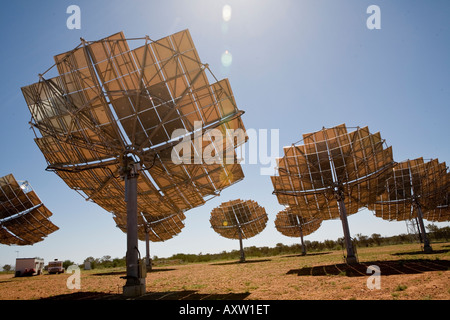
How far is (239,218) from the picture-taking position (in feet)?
165

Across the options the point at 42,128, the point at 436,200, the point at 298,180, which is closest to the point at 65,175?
the point at 42,128

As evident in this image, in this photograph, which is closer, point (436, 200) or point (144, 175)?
point (144, 175)

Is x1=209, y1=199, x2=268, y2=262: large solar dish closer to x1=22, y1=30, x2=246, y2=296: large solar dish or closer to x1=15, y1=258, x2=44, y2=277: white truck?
x1=22, y1=30, x2=246, y2=296: large solar dish

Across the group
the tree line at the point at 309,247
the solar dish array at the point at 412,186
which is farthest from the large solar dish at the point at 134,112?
the tree line at the point at 309,247

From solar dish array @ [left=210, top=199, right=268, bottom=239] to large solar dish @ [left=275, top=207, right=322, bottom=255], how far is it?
11185 millimetres

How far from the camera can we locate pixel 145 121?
58.1 ft

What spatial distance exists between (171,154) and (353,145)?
17.3 m

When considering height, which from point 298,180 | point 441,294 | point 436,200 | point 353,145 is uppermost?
point 353,145

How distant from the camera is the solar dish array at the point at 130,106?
15.3m

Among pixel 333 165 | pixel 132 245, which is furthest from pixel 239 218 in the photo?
pixel 132 245

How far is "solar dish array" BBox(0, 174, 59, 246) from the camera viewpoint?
3100 cm

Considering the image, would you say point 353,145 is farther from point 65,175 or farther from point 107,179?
point 65,175

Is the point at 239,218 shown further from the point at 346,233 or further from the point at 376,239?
the point at 376,239

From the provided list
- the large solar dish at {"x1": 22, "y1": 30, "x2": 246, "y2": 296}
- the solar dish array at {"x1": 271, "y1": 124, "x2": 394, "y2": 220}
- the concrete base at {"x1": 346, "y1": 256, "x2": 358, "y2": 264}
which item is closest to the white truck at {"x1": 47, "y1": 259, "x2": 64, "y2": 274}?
the large solar dish at {"x1": 22, "y1": 30, "x2": 246, "y2": 296}
